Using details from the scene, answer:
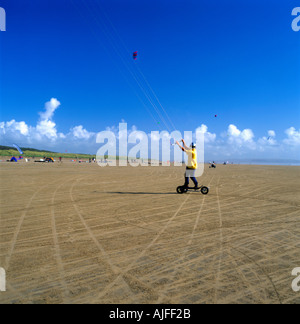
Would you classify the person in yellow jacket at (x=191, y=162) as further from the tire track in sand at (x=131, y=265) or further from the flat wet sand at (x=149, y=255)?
the tire track in sand at (x=131, y=265)

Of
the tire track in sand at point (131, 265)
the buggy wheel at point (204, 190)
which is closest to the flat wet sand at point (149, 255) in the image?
the tire track in sand at point (131, 265)

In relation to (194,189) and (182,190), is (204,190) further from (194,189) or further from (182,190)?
(182,190)

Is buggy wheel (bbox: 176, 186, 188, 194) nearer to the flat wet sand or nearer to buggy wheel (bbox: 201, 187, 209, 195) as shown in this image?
buggy wheel (bbox: 201, 187, 209, 195)

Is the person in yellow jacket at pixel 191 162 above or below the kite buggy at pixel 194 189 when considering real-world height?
above

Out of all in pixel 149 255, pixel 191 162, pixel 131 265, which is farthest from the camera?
pixel 191 162

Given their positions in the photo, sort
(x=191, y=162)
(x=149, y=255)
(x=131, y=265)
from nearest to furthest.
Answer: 1. (x=131, y=265)
2. (x=149, y=255)
3. (x=191, y=162)

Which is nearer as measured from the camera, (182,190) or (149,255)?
(149,255)

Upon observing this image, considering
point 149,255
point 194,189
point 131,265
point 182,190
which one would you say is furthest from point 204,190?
point 131,265

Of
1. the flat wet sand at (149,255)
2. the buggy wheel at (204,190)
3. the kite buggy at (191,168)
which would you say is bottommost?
the flat wet sand at (149,255)

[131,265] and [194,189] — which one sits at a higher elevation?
[194,189]

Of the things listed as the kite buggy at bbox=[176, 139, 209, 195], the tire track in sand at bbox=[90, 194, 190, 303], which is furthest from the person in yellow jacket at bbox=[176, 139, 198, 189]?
the tire track in sand at bbox=[90, 194, 190, 303]

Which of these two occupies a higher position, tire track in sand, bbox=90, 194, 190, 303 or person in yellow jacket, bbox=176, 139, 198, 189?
person in yellow jacket, bbox=176, 139, 198, 189

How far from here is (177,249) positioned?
4.30 m
